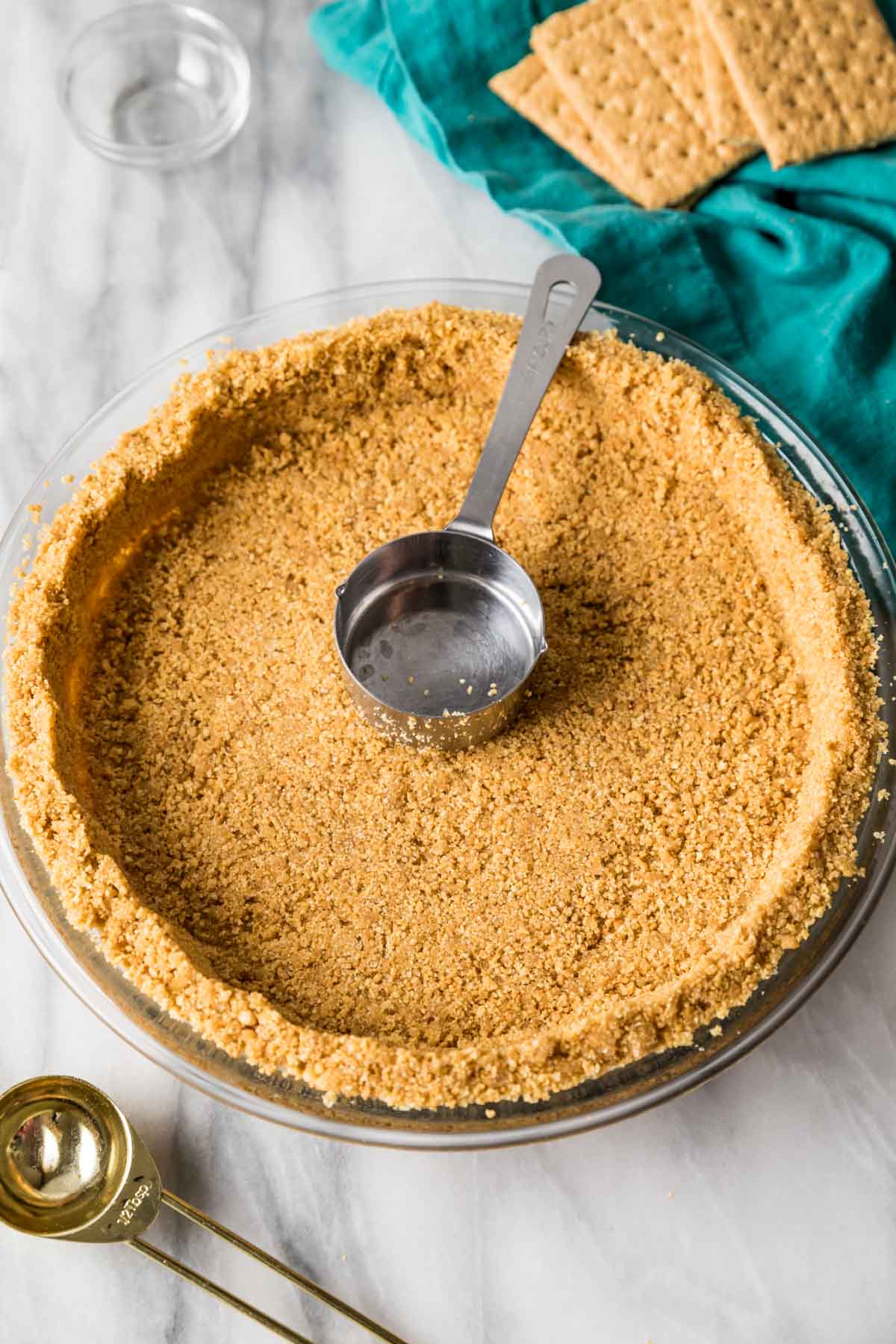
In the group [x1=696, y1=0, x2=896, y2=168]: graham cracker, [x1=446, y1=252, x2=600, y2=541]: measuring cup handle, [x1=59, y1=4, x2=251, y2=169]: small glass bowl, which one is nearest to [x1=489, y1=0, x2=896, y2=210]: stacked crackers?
[x1=696, y1=0, x2=896, y2=168]: graham cracker

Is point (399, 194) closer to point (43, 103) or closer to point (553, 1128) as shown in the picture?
point (43, 103)

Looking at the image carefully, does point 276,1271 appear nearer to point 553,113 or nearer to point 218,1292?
point 218,1292

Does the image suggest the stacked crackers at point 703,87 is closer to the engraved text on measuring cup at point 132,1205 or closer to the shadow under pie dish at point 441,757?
the shadow under pie dish at point 441,757

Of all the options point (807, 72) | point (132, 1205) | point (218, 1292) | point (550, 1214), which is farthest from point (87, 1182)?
point (807, 72)

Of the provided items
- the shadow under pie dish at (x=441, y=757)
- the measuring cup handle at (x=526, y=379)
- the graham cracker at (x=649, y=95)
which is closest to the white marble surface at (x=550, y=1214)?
the shadow under pie dish at (x=441, y=757)

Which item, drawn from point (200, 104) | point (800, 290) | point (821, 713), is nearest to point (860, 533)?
point (821, 713)
